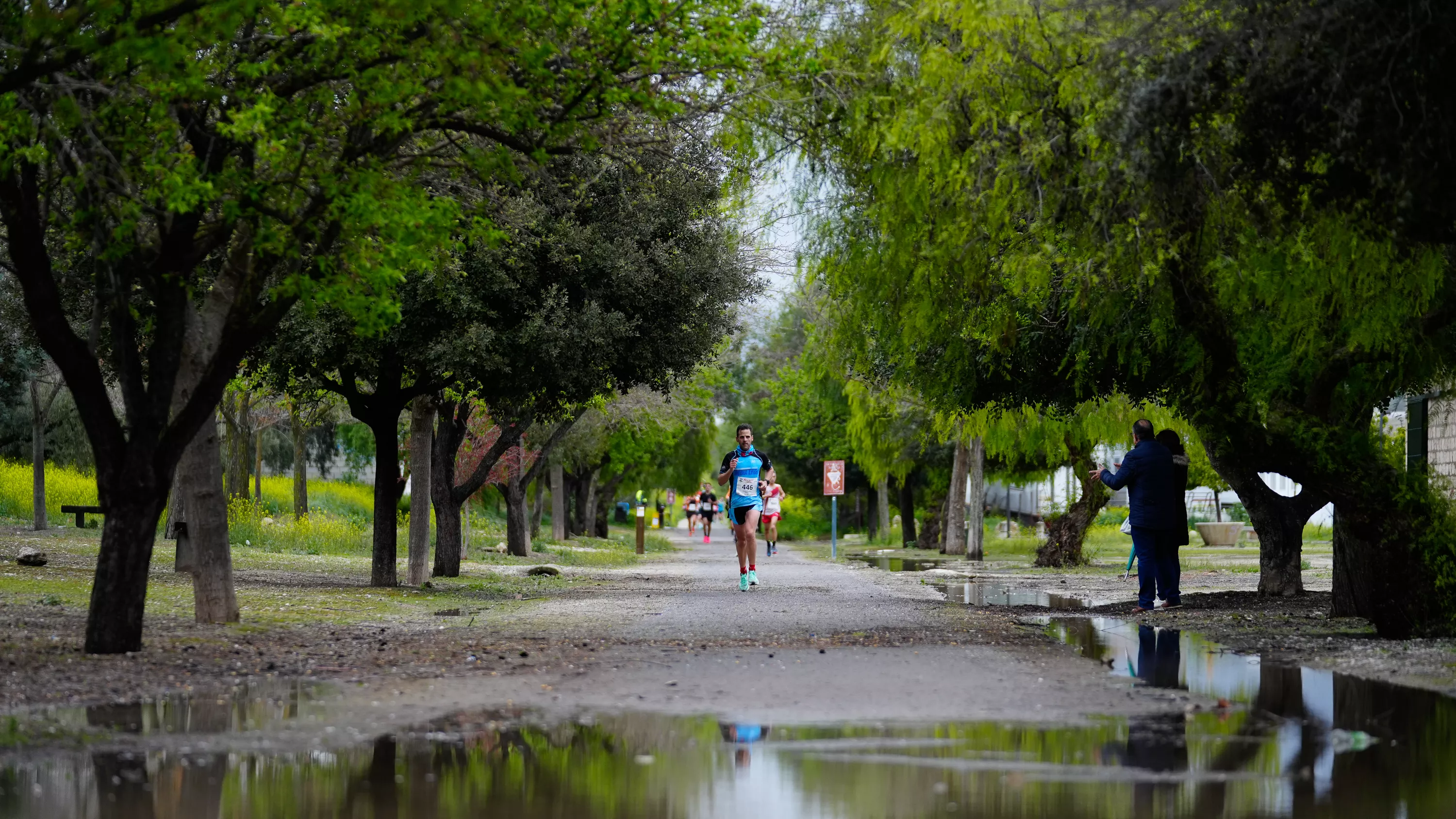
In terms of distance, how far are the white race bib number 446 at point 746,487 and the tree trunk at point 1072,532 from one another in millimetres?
14970

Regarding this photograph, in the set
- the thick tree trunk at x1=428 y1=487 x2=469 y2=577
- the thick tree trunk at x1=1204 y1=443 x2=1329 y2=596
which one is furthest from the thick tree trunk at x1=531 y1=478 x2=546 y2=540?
the thick tree trunk at x1=1204 y1=443 x2=1329 y2=596

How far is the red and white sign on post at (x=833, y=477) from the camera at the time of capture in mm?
46188

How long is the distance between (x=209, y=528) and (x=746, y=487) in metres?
8.55

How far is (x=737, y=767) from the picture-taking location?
652 cm

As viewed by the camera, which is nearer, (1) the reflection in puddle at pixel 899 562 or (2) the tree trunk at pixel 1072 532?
(2) the tree trunk at pixel 1072 532

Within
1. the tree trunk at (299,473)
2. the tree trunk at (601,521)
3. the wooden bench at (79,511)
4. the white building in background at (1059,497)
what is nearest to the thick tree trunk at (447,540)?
the wooden bench at (79,511)

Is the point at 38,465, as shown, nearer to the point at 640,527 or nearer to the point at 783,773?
the point at 640,527

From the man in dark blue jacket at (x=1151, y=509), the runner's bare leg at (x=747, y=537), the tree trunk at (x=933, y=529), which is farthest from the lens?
the tree trunk at (x=933, y=529)

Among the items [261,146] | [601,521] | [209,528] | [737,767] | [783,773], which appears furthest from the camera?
[601,521]

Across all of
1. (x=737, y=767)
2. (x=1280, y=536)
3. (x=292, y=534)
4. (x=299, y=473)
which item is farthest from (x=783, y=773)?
(x=299, y=473)

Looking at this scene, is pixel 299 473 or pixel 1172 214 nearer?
pixel 1172 214

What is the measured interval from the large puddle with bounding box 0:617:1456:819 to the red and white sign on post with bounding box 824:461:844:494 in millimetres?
37488

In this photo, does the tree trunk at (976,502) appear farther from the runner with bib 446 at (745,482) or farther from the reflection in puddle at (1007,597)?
the runner with bib 446 at (745,482)

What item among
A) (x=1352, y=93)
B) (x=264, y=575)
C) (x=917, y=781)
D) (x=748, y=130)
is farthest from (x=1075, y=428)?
(x=917, y=781)
